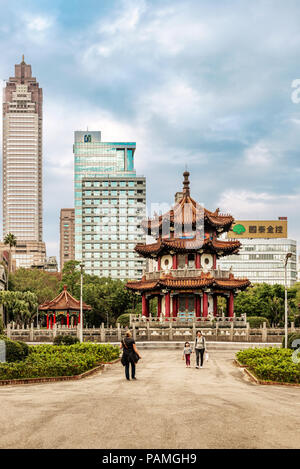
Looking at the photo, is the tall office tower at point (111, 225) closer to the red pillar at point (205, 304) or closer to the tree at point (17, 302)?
the tree at point (17, 302)

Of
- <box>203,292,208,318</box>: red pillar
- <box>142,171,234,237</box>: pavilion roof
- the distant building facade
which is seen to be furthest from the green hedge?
the distant building facade

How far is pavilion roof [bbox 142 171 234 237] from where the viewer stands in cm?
5559

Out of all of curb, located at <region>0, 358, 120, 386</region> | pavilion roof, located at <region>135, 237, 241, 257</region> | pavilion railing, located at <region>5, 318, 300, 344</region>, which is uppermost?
pavilion roof, located at <region>135, 237, 241, 257</region>

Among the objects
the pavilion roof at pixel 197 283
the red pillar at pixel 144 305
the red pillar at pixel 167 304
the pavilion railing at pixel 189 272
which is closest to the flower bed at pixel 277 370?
the pavilion roof at pixel 197 283

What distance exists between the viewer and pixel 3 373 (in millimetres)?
18453

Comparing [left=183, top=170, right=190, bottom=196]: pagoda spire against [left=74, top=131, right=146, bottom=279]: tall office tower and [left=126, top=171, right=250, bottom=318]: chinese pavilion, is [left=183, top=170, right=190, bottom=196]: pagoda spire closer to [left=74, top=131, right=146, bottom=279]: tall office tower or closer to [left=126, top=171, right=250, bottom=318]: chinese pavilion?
[left=126, top=171, right=250, bottom=318]: chinese pavilion

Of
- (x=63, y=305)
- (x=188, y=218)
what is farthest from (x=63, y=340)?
(x=188, y=218)

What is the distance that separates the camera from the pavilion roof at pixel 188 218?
55.6 m

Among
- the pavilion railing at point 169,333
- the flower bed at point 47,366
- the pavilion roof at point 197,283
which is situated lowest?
the pavilion railing at point 169,333

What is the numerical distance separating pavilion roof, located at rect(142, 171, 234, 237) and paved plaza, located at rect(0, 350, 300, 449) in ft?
125

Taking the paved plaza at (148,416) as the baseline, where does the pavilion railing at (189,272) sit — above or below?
above

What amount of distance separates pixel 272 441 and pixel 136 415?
314 centimetres
